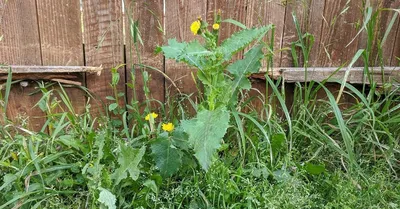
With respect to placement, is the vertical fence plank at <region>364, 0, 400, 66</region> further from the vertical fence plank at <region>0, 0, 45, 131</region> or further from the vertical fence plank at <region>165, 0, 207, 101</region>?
the vertical fence plank at <region>0, 0, 45, 131</region>

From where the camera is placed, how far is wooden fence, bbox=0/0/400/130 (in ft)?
5.96

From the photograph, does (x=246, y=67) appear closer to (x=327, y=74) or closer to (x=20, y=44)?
(x=327, y=74)

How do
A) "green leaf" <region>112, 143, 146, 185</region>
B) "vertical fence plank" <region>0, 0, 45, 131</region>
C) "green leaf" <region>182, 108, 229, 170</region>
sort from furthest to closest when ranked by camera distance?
"vertical fence plank" <region>0, 0, 45, 131</region> → "green leaf" <region>112, 143, 146, 185</region> → "green leaf" <region>182, 108, 229, 170</region>

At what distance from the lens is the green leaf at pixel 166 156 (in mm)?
1471

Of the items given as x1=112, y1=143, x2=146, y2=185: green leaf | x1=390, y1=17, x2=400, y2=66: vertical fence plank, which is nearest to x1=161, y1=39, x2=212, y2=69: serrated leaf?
x1=112, y1=143, x2=146, y2=185: green leaf

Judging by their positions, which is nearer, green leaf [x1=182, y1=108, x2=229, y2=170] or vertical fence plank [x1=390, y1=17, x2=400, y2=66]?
green leaf [x1=182, y1=108, x2=229, y2=170]

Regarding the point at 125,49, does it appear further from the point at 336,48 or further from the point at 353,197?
the point at 353,197

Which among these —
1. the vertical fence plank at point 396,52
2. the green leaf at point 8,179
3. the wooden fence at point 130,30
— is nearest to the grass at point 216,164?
the green leaf at point 8,179

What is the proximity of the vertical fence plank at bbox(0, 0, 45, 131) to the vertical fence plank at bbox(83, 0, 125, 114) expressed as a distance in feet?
0.87

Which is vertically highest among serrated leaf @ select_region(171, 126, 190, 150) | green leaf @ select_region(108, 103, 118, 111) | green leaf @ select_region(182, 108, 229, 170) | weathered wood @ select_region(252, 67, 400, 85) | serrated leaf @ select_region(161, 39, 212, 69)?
serrated leaf @ select_region(161, 39, 212, 69)

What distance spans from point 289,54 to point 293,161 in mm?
662

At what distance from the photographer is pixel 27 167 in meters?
1.47

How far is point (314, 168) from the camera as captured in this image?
1.56m

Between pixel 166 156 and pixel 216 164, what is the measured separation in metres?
0.21
